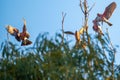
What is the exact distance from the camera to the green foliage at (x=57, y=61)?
8383 mm

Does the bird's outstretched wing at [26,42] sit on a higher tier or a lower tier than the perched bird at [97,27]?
lower

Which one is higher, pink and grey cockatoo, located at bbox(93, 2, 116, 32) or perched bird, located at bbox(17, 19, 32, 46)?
pink and grey cockatoo, located at bbox(93, 2, 116, 32)

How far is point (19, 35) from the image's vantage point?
9.11 metres

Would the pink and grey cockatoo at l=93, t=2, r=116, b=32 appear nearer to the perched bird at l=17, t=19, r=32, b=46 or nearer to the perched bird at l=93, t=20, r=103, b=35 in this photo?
the perched bird at l=93, t=20, r=103, b=35

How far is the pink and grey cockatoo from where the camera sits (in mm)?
9016

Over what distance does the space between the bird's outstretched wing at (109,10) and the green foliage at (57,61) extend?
1.13ft

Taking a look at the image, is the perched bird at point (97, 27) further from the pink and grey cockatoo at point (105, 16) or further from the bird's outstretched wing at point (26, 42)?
the bird's outstretched wing at point (26, 42)

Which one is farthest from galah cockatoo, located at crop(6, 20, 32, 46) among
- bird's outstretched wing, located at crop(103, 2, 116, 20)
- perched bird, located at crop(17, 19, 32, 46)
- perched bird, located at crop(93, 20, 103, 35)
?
bird's outstretched wing, located at crop(103, 2, 116, 20)

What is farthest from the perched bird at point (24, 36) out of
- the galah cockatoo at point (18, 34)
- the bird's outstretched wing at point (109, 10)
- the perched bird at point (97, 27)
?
the bird's outstretched wing at point (109, 10)

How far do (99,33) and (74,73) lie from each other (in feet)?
2.75

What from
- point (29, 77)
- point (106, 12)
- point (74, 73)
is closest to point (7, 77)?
point (29, 77)

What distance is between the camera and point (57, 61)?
27.9 ft

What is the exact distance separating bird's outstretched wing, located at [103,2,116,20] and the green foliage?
345 millimetres

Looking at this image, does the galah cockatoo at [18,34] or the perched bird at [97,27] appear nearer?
the perched bird at [97,27]
